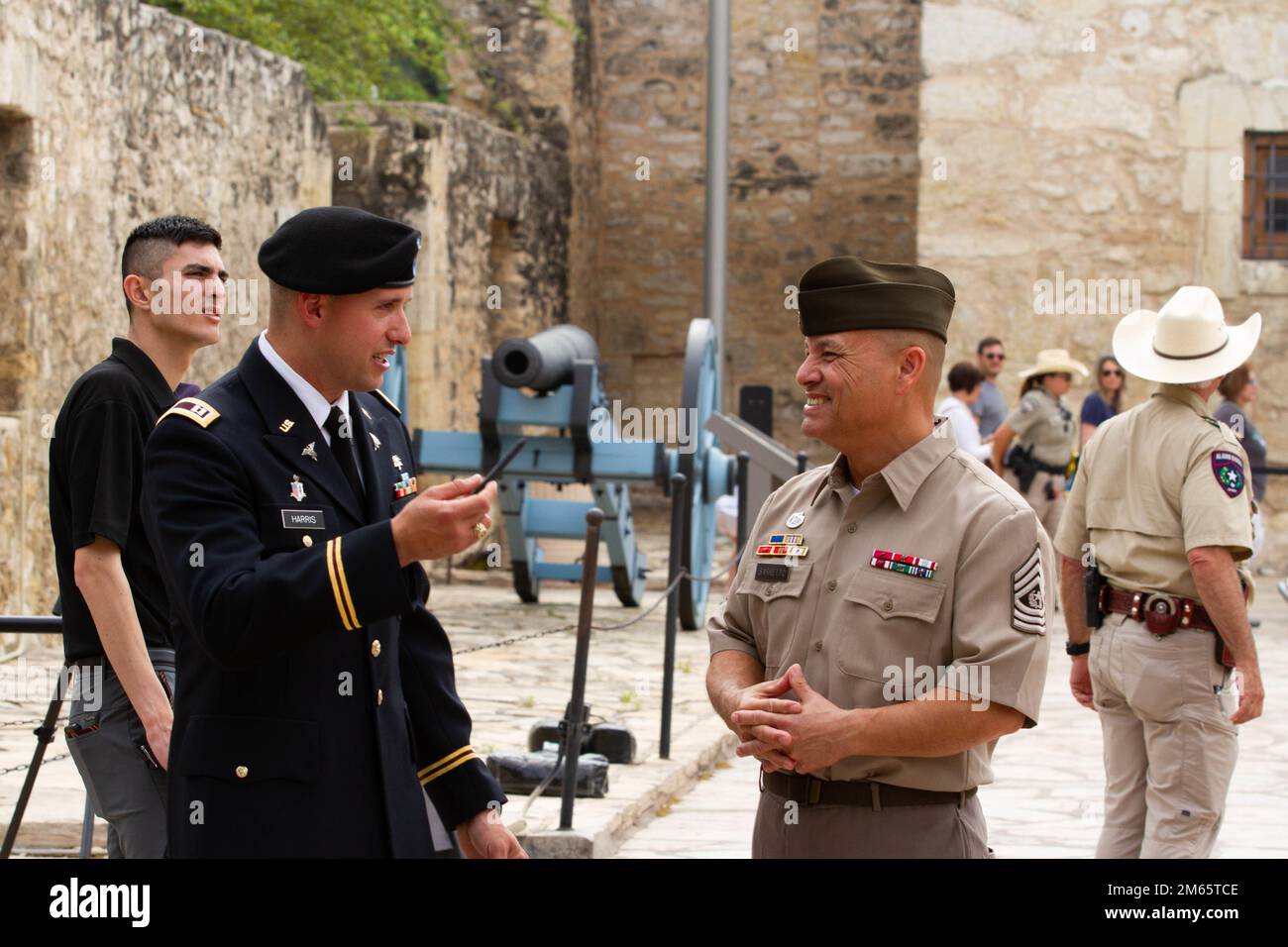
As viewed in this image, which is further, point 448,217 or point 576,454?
point 448,217

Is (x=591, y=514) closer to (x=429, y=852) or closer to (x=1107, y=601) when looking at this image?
(x=1107, y=601)

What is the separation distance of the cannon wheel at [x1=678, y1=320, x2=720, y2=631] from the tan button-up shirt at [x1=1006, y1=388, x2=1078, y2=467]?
177 cm

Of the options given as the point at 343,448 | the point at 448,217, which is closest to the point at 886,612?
the point at 343,448

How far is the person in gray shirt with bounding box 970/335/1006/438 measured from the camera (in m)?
11.5

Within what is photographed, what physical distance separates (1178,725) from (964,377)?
7.02 m

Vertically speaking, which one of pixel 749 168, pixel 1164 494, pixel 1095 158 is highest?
pixel 749 168

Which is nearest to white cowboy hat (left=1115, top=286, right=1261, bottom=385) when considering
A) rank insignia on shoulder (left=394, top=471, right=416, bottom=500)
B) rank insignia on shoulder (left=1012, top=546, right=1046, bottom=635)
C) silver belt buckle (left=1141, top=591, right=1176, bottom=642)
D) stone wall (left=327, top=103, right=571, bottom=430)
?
silver belt buckle (left=1141, top=591, right=1176, bottom=642)

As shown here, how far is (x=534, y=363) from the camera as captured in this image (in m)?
9.73

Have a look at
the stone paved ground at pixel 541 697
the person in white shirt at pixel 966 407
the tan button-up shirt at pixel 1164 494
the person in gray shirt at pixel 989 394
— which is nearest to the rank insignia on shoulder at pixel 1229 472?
the tan button-up shirt at pixel 1164 494

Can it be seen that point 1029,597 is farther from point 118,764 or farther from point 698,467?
point 698,467

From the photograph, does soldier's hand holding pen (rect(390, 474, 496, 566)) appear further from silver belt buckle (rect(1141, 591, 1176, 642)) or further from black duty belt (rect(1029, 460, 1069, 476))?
black duty belt (rect(1029, 460, 1069, 476))

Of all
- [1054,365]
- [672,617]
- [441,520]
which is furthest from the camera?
[1054,365]

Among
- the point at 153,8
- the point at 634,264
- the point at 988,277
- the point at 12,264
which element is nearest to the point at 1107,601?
the point at 12,264

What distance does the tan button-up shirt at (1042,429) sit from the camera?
1018 cm
